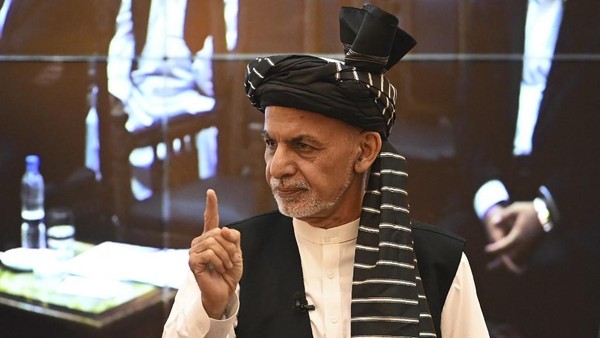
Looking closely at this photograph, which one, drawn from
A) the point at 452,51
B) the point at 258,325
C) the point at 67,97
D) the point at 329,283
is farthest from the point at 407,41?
the point at 67,97

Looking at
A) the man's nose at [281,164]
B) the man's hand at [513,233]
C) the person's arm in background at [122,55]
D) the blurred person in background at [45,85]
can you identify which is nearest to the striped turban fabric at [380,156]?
the man's nose at [281,164]

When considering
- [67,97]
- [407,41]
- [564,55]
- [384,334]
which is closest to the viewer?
[384,334]

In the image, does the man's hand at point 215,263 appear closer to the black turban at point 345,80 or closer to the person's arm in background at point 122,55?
the black turban at point 345,80

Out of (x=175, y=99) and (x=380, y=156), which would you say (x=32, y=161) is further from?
(x=380, y=156)

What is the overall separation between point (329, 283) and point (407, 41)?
64 centimetres

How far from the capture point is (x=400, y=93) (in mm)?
3615

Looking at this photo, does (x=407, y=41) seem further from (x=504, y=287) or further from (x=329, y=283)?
(x=504, y=287)

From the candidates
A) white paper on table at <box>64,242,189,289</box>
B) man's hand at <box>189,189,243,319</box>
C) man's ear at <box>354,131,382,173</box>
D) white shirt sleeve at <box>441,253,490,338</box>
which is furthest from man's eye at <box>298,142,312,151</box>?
white paper on table at <box>64,242,189,289</box>

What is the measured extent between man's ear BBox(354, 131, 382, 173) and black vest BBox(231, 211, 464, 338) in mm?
203

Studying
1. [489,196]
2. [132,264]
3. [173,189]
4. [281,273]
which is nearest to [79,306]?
[132,264]

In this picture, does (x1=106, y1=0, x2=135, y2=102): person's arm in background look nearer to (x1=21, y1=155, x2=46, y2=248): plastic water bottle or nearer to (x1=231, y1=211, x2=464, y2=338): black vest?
(x1=21, y1=155, x2=46, y2=248): plastic water bottle

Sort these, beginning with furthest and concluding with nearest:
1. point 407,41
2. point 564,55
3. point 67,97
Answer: point 67,97 < point 564,55 < point 407,41

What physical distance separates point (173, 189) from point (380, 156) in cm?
193

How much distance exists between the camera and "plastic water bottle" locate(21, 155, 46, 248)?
3982 mm
